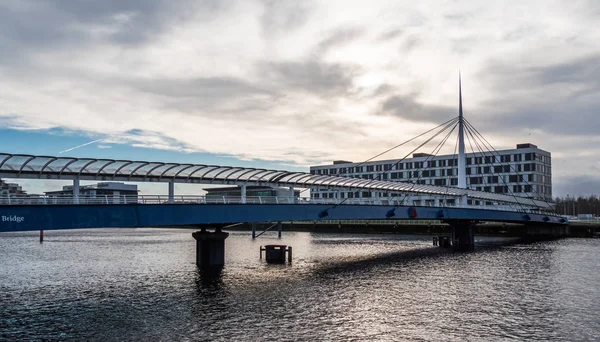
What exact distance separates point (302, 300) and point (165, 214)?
521 inches

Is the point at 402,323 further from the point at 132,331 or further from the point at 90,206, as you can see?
the point at 90,206

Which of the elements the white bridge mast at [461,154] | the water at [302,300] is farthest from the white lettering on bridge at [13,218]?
the white bridge mast at [461,154]

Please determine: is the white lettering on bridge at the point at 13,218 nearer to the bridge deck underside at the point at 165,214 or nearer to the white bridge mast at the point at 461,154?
the bridge deck underside at the point at 165,214

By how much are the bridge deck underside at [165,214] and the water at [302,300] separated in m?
4.96

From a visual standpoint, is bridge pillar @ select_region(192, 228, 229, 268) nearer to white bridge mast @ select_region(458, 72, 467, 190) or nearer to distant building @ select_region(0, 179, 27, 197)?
distant building @ select_region(0, 179, 27, 197)

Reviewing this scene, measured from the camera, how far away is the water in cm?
2762

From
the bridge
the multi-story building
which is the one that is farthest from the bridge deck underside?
the multi-story building

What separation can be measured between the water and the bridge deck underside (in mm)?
4956

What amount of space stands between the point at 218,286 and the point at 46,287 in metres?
13.0

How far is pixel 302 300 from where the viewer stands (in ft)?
118

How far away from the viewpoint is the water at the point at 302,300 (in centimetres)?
2762

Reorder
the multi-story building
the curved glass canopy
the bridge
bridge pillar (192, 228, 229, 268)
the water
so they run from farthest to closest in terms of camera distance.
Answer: the multi-story building < bridge pillar (192, 228, 229, 268) < the curved glass canopy < the bridge < the water

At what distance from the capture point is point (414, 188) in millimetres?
89562

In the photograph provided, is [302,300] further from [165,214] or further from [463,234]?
[463,234]
